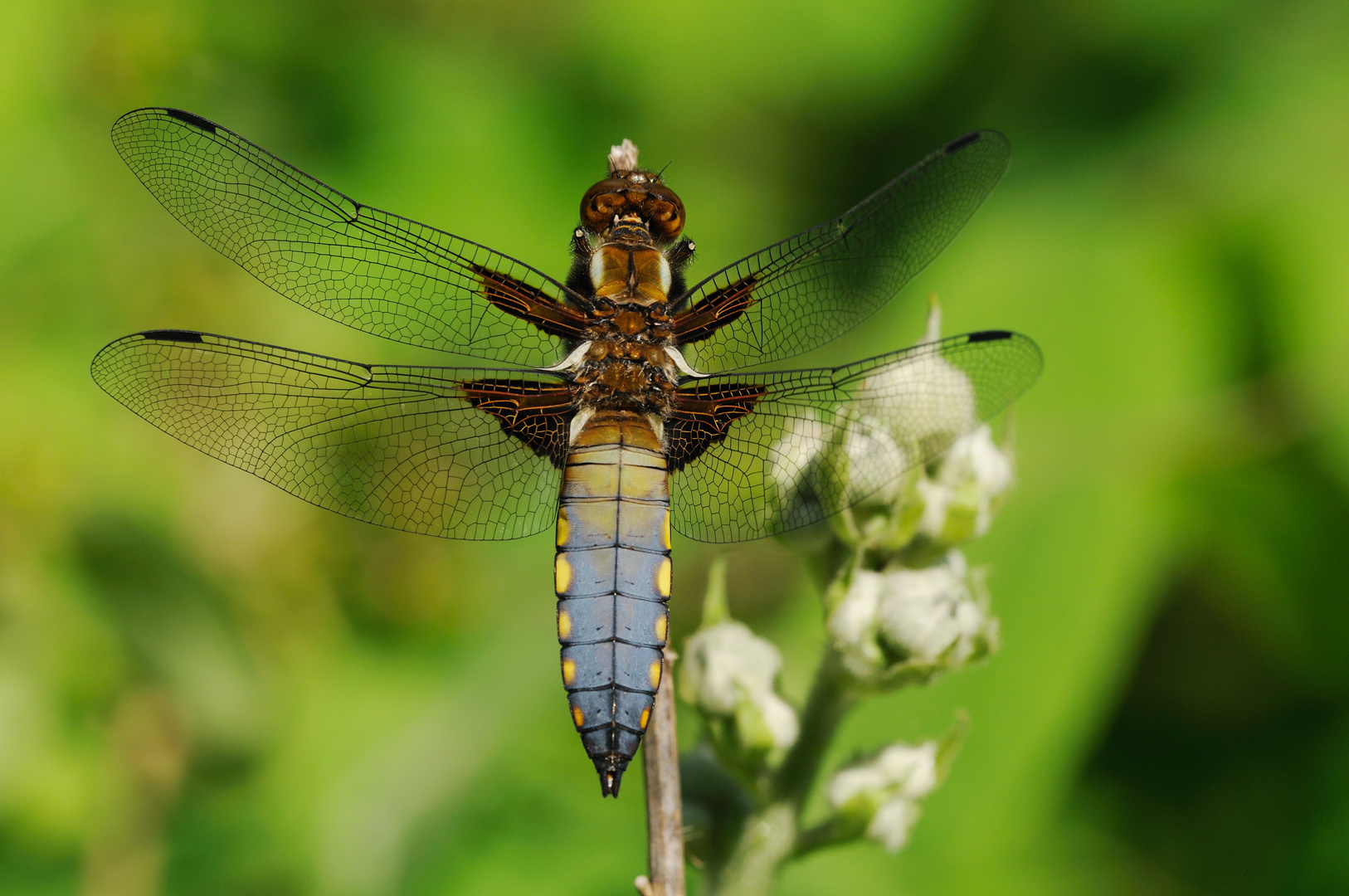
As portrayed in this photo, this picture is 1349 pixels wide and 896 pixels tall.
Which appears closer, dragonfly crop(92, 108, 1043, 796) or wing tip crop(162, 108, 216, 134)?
dragonfly crop(92, 108, 1043, 796)

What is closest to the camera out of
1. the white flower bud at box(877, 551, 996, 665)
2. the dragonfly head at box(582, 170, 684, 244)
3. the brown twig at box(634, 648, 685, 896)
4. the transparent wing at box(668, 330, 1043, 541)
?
the brown twig at box(634, 648, 685, 896)

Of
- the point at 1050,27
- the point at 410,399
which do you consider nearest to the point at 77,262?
the point at 410,399

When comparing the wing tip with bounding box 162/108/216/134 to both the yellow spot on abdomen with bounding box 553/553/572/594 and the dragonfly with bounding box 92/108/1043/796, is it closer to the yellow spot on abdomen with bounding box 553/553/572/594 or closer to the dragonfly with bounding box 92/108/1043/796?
the dragonfly with bounding box 92/108/1043/796

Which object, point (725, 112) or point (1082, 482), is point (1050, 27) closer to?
point (725, 112)

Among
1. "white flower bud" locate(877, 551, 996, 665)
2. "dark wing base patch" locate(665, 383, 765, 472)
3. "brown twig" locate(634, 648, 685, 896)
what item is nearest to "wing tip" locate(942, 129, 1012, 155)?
"dark wing base patch" locate(665, 383, 765, 472)

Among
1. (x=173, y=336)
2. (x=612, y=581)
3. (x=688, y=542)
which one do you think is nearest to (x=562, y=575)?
(x=612, y=581)

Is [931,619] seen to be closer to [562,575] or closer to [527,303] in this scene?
[562,575]
